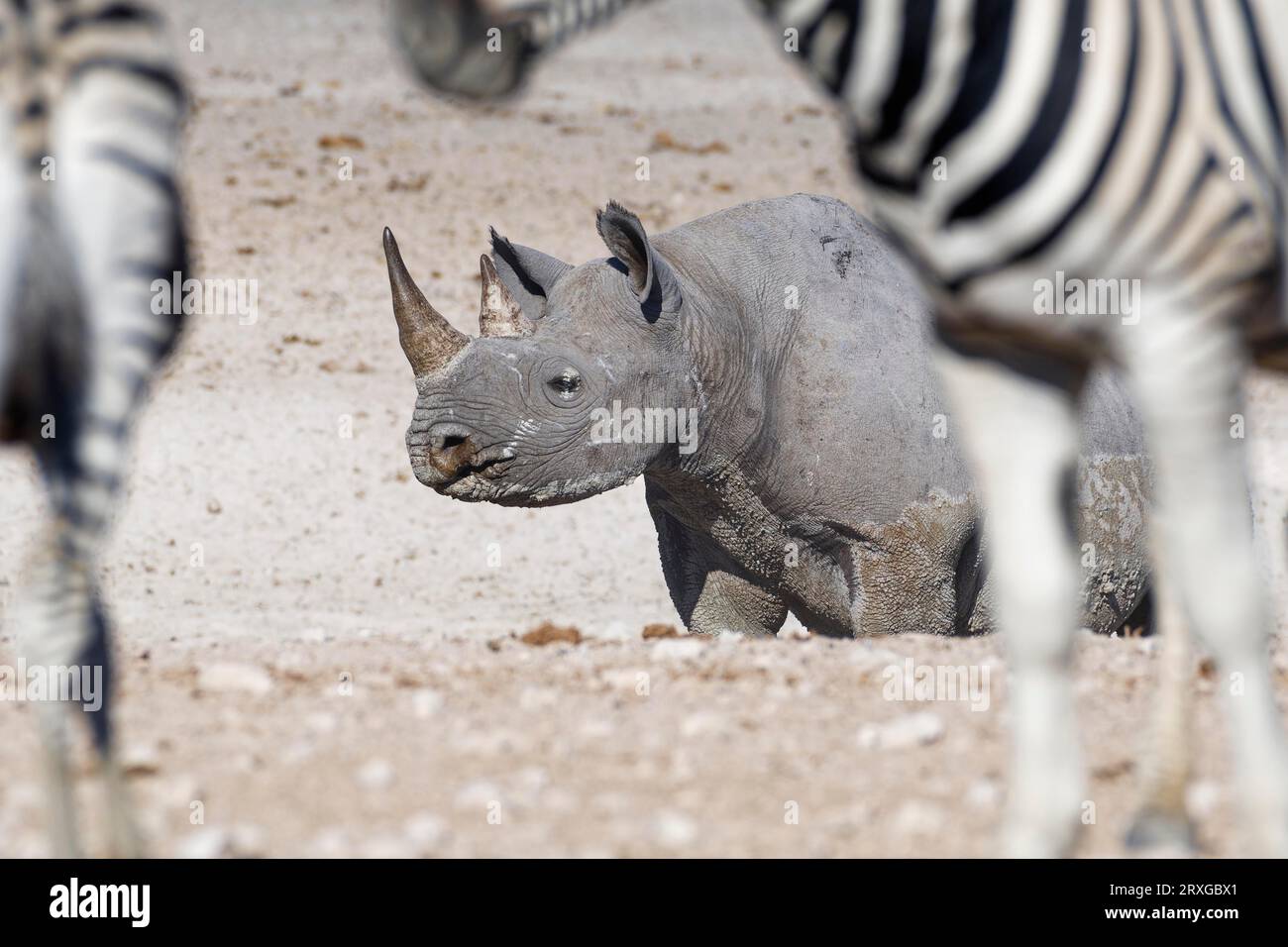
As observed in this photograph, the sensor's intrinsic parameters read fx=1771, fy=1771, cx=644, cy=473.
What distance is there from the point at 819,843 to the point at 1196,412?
127 centimetres

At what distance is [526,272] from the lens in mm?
7938

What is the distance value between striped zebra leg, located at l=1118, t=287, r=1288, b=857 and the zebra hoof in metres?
0.32

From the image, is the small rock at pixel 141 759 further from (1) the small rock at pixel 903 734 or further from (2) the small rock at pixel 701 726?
(1) the small rock at pixel 903 734

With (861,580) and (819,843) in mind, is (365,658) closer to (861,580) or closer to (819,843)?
(861,580)

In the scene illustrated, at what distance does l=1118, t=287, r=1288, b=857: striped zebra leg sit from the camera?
3279 millimetres

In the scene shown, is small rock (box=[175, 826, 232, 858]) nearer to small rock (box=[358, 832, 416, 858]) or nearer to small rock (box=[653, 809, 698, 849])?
small rock (box=[358, 832, 416, 858])

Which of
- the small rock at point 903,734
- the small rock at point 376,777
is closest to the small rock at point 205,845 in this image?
the small rock at point 376,777

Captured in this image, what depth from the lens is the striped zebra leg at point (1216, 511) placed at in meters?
3.28

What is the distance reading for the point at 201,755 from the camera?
15.0 feet

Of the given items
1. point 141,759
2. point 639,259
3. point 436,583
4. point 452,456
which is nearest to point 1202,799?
point 141,759

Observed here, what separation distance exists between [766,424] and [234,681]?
2872 mm

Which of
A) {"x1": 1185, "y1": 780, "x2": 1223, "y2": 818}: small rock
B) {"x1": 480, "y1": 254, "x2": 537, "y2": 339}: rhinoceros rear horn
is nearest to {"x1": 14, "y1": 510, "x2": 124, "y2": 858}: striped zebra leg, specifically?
{"x1": 1185, "y1": 780, "x2": 1223, "y2": 818}: small rock

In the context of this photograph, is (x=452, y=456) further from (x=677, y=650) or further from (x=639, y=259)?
(x=677, y=650)

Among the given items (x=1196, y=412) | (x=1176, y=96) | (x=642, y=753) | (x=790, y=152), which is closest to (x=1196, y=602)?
(x=1196, y=412)
